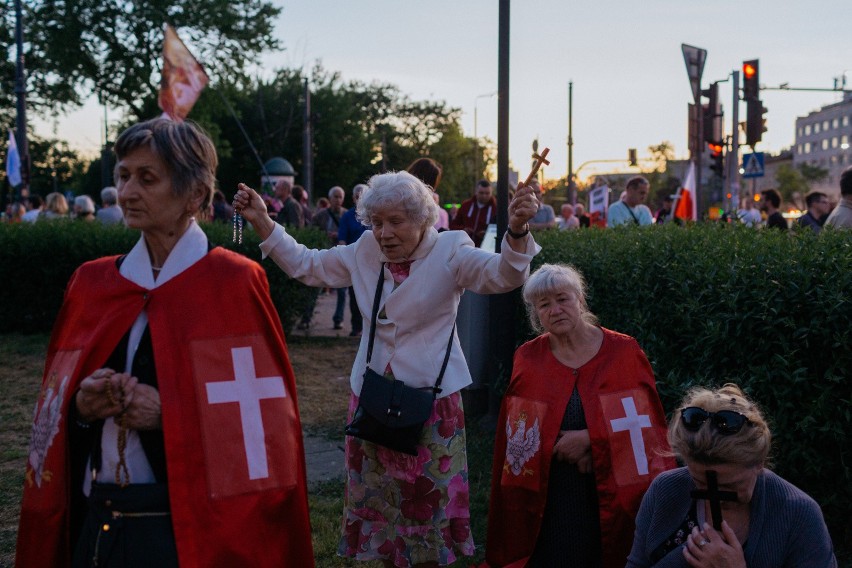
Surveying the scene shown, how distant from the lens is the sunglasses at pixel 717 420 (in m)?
2.90

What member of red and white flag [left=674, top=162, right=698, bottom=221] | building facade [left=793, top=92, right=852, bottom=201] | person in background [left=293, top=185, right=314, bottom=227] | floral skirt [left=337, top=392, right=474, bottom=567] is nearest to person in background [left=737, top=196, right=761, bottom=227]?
red and white flag [left=674, top=162, right=698, bottom=221]

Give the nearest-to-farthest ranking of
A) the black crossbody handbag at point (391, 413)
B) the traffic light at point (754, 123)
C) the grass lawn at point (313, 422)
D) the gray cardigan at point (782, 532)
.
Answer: the gray cardigan at point (782, 532) → the black crossbody handbag at point (391, 413) → the grass lawn at point (313, 422) → the traffic light at point (754, 123)

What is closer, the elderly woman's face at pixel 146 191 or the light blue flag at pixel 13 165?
the elderly woman's face at pixel 146 191

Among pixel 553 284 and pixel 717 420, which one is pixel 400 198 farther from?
pixel 717 420

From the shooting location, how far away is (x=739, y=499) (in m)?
2.95

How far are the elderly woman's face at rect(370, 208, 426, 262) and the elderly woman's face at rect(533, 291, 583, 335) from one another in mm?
591

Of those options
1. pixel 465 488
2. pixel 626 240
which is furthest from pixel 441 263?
pixel 626 240

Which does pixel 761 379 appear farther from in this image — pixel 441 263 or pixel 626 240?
pixel 626 240

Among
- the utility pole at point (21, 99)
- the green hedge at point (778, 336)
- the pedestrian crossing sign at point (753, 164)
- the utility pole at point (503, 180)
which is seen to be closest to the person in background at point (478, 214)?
the utility pole at point (503, 180)

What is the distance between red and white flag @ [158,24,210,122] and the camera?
10422 mm

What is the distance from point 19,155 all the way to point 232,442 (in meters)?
22.1

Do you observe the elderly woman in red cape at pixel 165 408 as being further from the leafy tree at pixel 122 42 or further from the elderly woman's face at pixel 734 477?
the leafy tree at pixel 122 42

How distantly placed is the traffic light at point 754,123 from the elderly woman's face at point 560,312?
13.6 metres

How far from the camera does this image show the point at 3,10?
3559 cm
